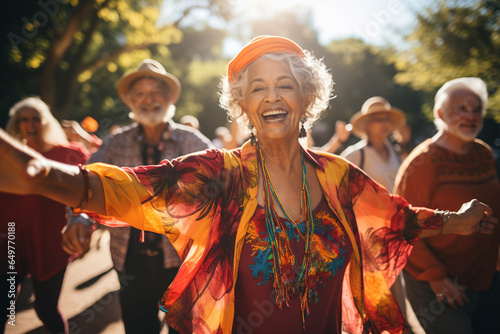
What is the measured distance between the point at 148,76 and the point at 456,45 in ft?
16.9

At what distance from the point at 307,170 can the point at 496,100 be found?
14.0 feet

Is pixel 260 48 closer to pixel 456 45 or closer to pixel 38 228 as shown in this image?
pixel 38 228

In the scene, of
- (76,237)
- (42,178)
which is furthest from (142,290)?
(42,178)

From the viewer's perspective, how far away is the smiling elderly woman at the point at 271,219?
1.58 m

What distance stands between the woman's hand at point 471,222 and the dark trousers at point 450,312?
0.64m

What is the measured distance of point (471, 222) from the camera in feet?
6.64

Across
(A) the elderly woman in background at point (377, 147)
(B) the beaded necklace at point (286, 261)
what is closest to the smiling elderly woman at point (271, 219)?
(B) the beaded necklace at point (286, 261)

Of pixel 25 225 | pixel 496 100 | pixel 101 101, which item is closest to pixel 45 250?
pixel 25 225

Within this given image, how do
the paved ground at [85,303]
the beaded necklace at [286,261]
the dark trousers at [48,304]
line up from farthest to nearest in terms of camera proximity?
the paved ground at [85,303] → the dark trousers at [48,304] → the beaded necklace at [286,261]

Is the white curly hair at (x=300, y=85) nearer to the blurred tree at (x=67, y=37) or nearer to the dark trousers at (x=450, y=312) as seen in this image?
the dark trousers at (x=450, y=312)

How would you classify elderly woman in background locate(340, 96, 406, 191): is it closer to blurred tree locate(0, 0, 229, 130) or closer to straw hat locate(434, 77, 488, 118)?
straw hat locate(434, 77, 488, 118)

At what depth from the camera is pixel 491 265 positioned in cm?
254

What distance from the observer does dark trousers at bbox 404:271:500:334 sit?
238 centimetres

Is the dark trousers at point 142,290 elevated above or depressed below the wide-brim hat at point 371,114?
below
